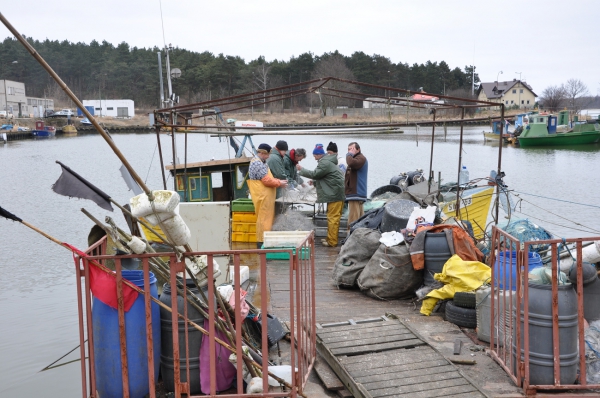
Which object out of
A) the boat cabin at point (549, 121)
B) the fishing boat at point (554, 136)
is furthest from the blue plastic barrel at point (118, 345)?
the boat cabin at point (549, 121)

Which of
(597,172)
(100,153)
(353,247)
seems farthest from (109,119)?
(353,247)

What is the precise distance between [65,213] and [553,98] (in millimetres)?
94779

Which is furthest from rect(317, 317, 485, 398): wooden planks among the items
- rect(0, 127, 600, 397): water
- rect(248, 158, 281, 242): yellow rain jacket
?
rect(248, 158, 281, 242): yellow rain jacket

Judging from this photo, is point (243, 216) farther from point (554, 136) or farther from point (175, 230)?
point (554, 136)

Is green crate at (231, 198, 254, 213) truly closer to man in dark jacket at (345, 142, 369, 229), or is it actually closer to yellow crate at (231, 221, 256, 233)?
yellow crate at (231, 221, 256, 233)

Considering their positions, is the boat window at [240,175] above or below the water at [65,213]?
above

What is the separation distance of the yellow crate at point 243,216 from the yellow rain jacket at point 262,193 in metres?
0.59

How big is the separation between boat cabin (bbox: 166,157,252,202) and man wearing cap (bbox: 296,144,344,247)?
315cm

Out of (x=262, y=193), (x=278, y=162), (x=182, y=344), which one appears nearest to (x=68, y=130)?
(x=278, y=162)

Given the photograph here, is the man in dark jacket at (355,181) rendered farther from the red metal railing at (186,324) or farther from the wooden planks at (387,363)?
the red metal railing at (186,324)

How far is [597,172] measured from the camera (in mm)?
32219

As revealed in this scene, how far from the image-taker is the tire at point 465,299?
5949mm

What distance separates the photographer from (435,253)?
6824 millimetres

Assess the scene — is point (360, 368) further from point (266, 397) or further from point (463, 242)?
point (463, 242)
